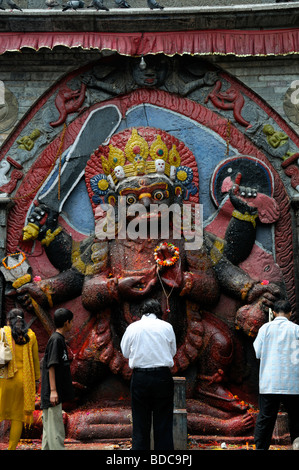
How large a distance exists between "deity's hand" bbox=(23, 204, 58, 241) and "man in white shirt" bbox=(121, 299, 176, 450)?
148 inches

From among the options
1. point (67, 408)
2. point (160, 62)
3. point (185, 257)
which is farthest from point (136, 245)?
point (160, 62)

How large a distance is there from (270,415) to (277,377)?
38 cm

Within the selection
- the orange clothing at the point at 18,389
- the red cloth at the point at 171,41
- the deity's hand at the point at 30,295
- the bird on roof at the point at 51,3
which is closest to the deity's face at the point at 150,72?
the red cloth at the point at 171,41

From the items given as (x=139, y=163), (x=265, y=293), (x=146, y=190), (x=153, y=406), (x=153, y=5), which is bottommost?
(x=153, y=406)

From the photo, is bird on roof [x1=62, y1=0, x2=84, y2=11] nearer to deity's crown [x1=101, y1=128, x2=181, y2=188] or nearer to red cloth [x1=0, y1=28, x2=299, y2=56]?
red cloth [x1=0, y1=28, x2=299, y2=56]

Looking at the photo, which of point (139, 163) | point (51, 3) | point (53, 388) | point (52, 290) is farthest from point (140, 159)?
point (53, 388)

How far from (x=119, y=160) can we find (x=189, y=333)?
262cm

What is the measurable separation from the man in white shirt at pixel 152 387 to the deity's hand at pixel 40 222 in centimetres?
375

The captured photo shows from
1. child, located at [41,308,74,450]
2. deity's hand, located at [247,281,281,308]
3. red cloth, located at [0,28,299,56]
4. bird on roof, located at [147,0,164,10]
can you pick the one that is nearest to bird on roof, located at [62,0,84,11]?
red cloth, located at [0,28,299,56]

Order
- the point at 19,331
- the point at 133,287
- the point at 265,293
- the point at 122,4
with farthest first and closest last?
1. the point at 122,4
2. the point at 265,293
3. the point at 133,287
4. the point at 19,331

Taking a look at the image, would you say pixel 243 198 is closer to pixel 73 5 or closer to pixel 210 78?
pixel 210 78

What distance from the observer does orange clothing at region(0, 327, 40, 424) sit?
6.29 metres

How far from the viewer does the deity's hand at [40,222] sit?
884cm

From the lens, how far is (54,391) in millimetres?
5555
